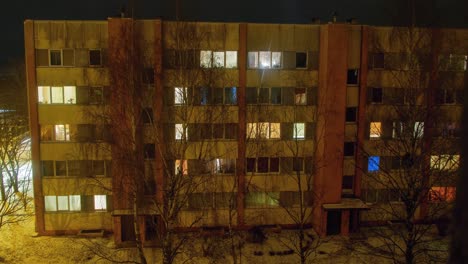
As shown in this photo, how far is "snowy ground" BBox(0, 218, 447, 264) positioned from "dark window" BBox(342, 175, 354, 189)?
357 centimetres

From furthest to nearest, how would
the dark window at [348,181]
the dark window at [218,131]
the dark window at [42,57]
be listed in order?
1. the dark window at [348,181]
2. the dark window at [218,131]
3. the dark window at [42,57]

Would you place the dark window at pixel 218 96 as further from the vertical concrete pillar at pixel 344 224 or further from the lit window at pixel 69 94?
the vertical concrete pillar at pixel 344 224

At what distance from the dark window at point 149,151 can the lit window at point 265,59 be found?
870 cm

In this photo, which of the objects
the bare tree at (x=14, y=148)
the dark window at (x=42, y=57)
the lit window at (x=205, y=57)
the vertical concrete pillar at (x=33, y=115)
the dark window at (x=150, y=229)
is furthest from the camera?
the bare tree at (x=14, y=148)

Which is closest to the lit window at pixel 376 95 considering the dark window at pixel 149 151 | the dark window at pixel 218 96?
the dark window at pixel 218 96

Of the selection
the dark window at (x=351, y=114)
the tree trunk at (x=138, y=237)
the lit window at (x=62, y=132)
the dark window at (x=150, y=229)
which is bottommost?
the dark window at (x=150, y=229)

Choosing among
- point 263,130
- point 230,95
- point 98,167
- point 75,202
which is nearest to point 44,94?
point 98,167

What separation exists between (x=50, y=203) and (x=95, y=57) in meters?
9.82

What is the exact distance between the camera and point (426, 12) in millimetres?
20594

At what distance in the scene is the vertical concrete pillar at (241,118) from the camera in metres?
23.0

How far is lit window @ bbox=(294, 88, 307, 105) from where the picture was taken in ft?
78.5

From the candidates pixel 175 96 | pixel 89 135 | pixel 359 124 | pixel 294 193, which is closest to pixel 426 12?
pixel 359 124

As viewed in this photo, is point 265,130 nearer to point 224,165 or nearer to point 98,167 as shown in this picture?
point 224,165

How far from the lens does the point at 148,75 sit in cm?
2283
